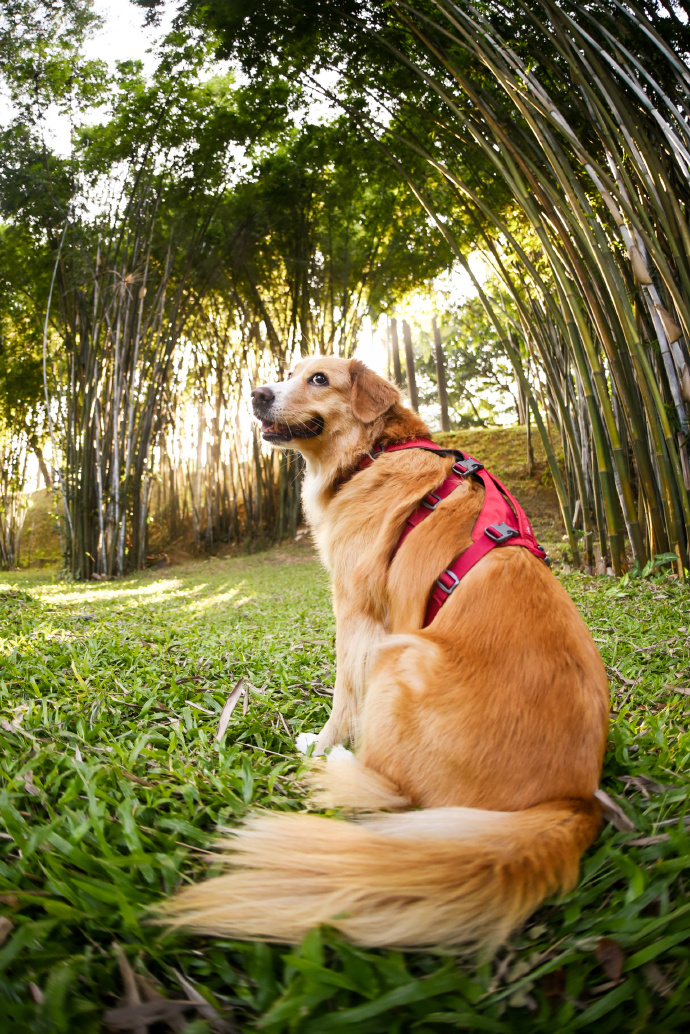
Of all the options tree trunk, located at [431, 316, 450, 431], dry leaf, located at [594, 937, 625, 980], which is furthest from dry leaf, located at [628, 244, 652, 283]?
tree trunk, located at [431, 316, 450, 431]

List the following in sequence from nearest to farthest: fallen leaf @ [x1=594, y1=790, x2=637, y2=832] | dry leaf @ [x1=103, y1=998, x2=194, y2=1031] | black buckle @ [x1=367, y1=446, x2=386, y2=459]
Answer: dry leaf @ [x1=103, y1=998, x2=194, y2=1031]
fallen leaf @ [x1=594, y1=790, x2=637, y2=832]
black buckle @ [x1=367, y1=446, x2=386, y2=459]

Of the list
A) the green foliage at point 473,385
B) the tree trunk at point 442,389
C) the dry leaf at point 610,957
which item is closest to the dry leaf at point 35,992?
the dry leaf at point 610,957

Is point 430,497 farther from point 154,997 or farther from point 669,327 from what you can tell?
point 669,327

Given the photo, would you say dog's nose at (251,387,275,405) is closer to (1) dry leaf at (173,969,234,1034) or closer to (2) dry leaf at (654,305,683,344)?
(1) dry leaf at (173,969,234,1034)

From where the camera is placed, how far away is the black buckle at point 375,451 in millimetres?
1712

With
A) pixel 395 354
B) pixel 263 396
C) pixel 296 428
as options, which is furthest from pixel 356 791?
pixel 395 354

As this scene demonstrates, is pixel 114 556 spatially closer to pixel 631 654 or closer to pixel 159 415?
pixel 159 415

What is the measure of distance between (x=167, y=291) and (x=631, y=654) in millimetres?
7687

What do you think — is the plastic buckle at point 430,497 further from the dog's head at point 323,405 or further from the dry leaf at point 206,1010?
the dry leaf at point 206,1010

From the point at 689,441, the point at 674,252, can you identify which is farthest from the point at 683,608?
the point at 674,252

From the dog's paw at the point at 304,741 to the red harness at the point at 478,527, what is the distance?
471 millimetres

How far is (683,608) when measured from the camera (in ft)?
7.89

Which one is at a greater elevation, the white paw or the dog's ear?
the dog's ear

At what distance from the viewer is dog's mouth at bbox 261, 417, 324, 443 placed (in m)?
1.86
